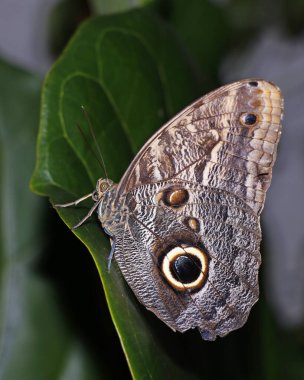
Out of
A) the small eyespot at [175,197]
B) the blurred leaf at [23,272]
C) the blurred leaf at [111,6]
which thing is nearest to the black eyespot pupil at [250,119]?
the small eyespot at [175,197]

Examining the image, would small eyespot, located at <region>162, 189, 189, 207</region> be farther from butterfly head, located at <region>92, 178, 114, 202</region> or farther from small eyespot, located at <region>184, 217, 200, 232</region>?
butterfly head, located at <region>92, 178, 114, 202</region>

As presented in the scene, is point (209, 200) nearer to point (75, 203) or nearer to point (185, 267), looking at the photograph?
point (185, 267)

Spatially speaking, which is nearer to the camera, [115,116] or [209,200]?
[209,200]

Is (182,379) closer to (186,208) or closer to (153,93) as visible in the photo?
(186,208)

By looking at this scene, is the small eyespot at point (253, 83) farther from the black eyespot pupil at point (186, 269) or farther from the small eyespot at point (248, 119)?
the black eyespot pupil at point (186, 269)

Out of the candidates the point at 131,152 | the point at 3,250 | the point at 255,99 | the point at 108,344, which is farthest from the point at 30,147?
the point at 255,99

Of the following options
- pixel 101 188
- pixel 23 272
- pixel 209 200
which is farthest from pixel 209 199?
pixel 23 272

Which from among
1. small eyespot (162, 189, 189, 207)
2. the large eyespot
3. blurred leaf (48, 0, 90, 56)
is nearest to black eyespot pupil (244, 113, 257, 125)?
small eyespot (162, 189, 189, 207)

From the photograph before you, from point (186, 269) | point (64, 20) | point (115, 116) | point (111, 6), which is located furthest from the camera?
point (64, 20)
